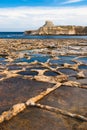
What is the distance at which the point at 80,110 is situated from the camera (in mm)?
10570

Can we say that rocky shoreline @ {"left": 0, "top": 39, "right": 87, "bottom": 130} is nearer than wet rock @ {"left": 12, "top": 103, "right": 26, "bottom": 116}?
Yes

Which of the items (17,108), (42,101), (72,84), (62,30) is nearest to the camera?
(17,108)

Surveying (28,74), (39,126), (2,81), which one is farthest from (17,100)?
(28,74)

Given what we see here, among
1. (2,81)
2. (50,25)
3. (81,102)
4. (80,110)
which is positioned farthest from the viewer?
(50,25)

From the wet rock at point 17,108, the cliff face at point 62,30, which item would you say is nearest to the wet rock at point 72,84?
the wet rock at point 17,108

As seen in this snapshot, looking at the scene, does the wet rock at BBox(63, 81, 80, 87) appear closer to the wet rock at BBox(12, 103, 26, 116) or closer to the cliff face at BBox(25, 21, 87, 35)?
the wet rock at BBox(12, 103, 26, 116)

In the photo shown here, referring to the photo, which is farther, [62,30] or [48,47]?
[62,30]

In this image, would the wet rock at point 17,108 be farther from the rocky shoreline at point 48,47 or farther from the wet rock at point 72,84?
the rocky shoreline at point 48,47

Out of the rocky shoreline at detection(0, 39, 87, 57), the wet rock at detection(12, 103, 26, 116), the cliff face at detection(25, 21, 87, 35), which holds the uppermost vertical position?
the wet rock at detection(12, 103, 26, 116)

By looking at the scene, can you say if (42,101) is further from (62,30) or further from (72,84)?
(62,30)

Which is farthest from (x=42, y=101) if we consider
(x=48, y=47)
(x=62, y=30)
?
(x=62, y=30)

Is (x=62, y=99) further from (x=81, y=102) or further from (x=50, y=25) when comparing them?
(x=50, y=25)

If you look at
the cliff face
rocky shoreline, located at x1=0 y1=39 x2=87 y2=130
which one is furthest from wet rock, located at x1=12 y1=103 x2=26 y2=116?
the cliff face

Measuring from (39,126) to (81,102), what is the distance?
10.3ft
